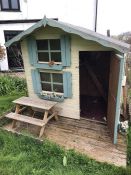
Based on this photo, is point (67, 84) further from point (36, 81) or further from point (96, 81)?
point (96, 81)

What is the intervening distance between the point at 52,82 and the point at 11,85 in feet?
12.1

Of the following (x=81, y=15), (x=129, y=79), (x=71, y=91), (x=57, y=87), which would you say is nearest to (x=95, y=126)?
(x=71, y=91)

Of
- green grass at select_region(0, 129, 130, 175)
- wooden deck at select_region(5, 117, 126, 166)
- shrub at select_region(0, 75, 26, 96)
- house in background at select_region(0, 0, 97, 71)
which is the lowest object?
green grass at select_region(0, 129, 130, 175)

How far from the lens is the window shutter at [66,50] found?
5.00m

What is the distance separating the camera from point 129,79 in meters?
9.91

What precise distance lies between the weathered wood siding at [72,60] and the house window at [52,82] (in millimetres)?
409

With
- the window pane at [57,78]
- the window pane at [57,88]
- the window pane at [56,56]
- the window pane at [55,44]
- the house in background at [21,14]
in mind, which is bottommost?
the window pane at [57,88]

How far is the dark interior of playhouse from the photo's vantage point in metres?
6.95

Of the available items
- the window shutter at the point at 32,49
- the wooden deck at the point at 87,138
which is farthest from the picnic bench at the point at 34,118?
the window shutter at the point at 32,49

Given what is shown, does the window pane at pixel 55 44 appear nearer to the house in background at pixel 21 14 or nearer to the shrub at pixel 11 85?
the shrub at pixel 11 85

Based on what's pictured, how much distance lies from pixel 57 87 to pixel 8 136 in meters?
2.10

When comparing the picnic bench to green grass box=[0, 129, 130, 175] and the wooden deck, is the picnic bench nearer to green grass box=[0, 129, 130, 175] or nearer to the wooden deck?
the wooden deck

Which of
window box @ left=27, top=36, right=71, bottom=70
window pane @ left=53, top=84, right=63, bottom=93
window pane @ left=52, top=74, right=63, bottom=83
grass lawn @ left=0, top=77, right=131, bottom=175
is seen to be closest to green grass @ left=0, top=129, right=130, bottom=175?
grass lawn @ left=0, top=77, right=131, bottom=175

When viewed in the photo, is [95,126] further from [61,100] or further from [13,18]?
[13,18]
